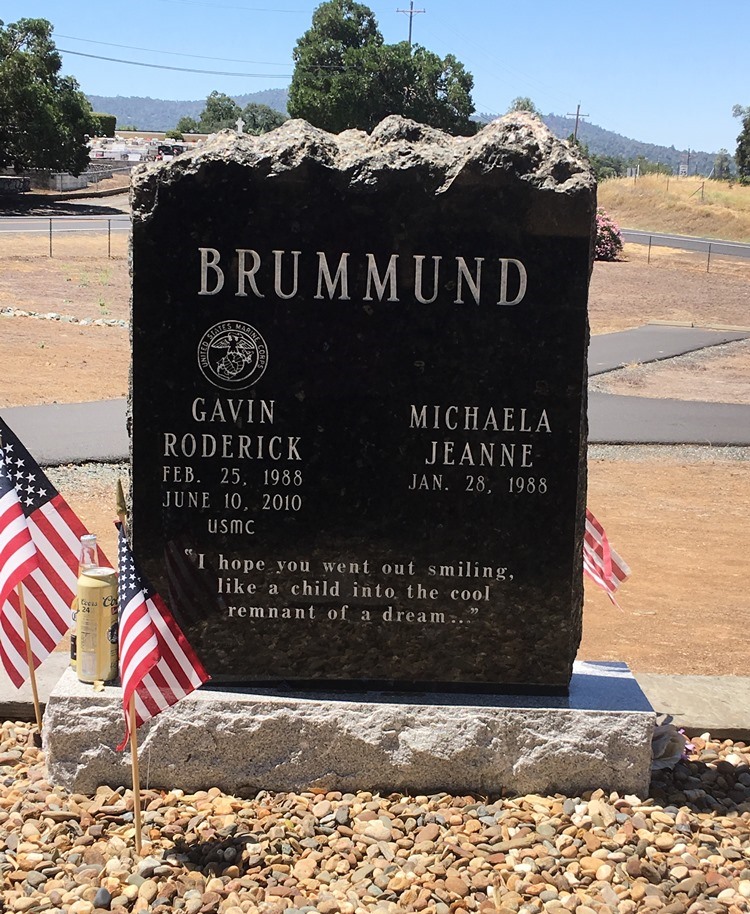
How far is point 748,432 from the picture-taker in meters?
12.6

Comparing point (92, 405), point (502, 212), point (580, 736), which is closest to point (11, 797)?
point (580, 736)

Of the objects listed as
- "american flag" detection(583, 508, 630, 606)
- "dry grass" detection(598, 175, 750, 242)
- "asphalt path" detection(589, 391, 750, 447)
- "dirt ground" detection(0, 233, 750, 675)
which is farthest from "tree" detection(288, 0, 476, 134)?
"american flag" detection(583, 508, 630, 606)

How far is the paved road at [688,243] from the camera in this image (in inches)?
1773

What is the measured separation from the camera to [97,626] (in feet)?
14.4

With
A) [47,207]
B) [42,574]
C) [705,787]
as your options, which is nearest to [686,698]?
[705,787]

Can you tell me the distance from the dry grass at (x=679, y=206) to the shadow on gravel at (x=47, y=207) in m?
27.8

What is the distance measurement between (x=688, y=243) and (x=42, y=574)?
47391mm

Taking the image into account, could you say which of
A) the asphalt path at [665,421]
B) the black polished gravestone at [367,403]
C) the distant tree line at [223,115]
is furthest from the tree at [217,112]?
the black polished gravestone at [367,403]

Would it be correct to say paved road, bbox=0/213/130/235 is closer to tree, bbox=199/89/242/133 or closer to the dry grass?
the dry grass

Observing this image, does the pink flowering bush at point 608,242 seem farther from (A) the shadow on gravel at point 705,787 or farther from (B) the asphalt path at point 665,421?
(A) the shadow on gravel at point 705,787

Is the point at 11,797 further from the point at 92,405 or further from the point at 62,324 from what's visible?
the point at 62,324

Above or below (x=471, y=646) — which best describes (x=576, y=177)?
above

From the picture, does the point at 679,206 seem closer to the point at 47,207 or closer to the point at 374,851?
the point at 47,207

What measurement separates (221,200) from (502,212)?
42.6 inches
